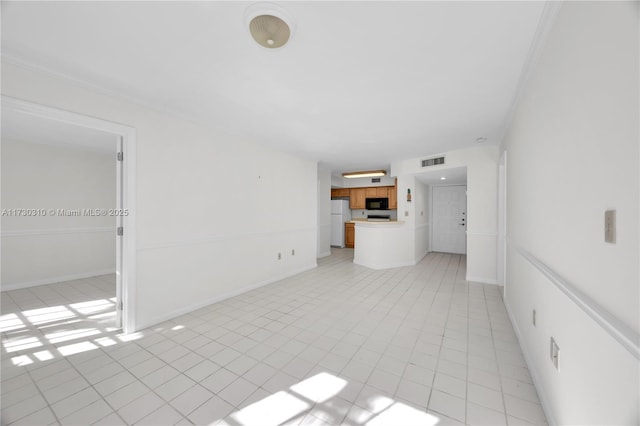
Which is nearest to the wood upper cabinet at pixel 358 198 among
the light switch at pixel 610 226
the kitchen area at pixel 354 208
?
the kitchen area at pixel 354 208

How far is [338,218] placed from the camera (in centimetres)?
860

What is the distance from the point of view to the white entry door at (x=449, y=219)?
23.8 ft

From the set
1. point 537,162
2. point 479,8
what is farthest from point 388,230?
point 479,8

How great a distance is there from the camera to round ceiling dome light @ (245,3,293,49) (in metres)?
1.47

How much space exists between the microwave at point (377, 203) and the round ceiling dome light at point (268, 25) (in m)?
6.56

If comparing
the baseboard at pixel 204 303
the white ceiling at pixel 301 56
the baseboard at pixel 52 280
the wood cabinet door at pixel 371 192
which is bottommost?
the baseboard at pixel 204 303

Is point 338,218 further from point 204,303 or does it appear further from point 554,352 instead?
point 554,352

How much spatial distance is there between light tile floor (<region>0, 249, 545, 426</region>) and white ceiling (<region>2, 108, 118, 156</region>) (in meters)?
2.54

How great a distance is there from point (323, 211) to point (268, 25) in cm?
599

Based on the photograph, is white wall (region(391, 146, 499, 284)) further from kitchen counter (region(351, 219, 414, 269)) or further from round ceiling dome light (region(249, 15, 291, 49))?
round ceiling dome light (region(249, 15, 291, 49))

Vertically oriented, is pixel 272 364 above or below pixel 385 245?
below

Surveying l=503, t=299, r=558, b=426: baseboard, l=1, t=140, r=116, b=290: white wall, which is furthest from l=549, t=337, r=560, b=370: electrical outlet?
l=1, t=140, r=116, b=290: white wall

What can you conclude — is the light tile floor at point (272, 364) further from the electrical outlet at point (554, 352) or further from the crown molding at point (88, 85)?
the crown molding at point (88, 85)

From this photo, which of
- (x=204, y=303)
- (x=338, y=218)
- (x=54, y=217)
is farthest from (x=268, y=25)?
(x=338, y=218)
